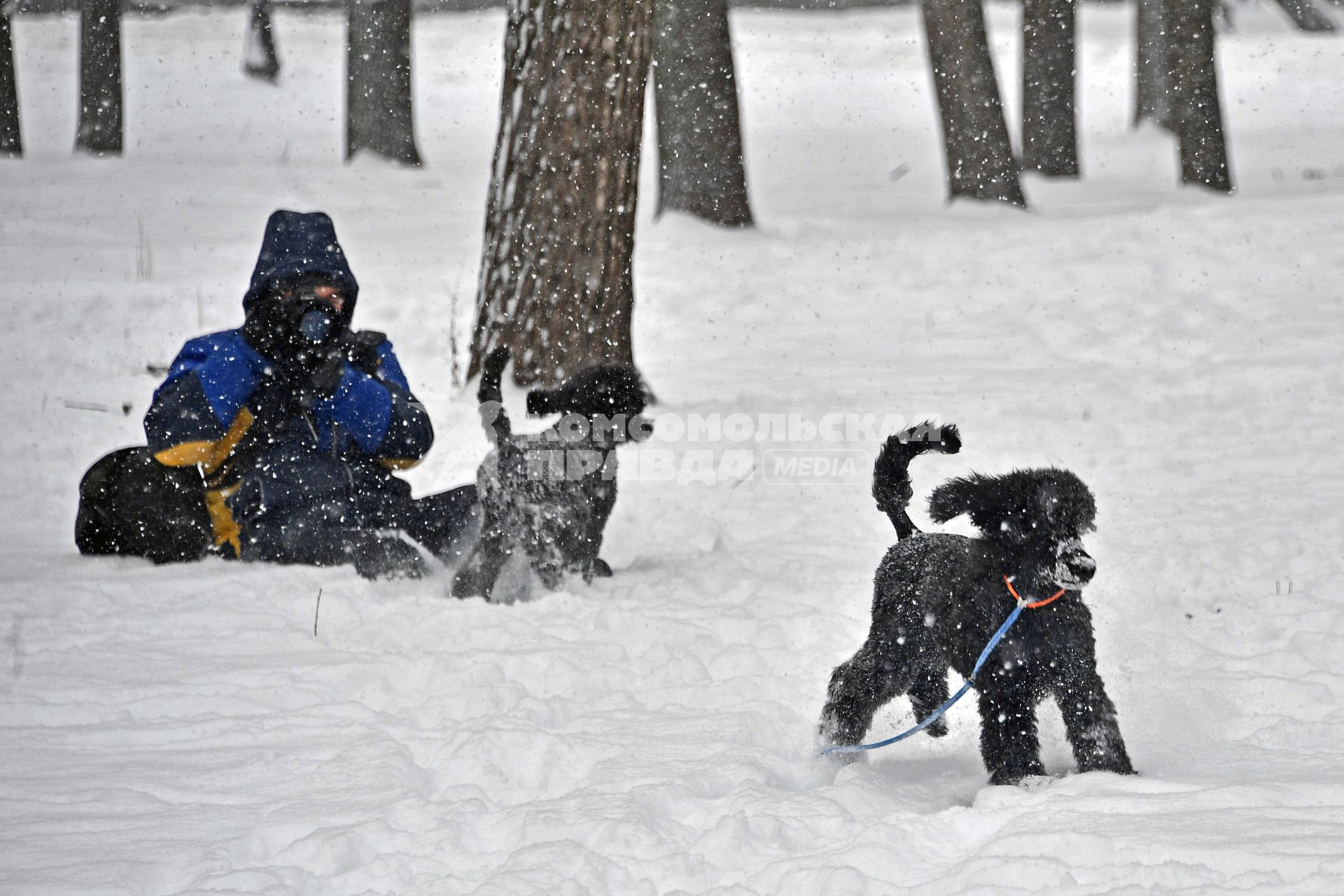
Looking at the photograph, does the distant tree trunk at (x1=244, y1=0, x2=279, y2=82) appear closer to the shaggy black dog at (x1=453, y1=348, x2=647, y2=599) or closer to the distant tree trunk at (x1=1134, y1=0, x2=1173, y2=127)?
the distant tree trunk at (x1=1134, y1=0, x2=1173, y2=127)

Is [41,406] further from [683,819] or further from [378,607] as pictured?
[683,819]

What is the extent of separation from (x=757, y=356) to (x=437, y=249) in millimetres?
3333

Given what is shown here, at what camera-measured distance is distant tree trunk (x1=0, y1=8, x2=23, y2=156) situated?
11.7m

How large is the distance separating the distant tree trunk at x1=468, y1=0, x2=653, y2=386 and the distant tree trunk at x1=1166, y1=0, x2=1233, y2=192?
21.2ft

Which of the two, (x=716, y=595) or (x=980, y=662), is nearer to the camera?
(x=980, y=662)

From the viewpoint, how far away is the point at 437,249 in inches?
406

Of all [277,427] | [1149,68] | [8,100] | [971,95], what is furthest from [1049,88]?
[8,100]

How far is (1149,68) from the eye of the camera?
687 inches

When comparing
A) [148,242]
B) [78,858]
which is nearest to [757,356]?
[148,242]

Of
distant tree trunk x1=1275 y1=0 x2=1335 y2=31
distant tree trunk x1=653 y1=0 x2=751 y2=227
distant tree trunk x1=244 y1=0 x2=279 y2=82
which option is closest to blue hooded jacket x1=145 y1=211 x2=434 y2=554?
distant tree trunk x1=653 y1=0 x2=751 y2=227

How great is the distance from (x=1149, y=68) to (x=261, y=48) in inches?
522

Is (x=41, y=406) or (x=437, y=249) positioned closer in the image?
(x=41, y=406)

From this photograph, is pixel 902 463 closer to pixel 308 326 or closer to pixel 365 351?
pixel 308 326

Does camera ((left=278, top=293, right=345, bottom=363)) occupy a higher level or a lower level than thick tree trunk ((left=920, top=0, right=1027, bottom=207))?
lower
